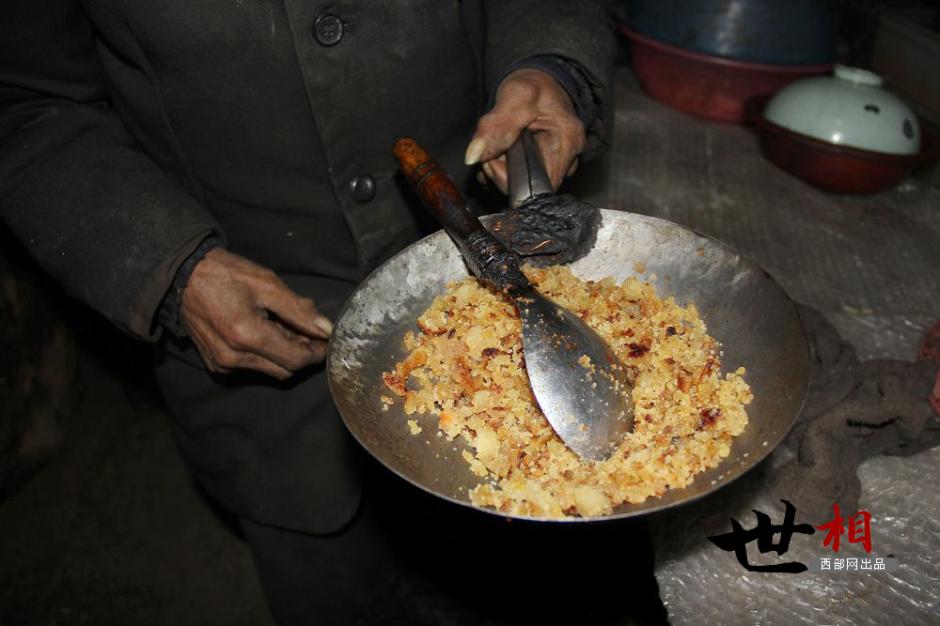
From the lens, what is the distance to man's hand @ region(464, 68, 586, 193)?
1289 mm

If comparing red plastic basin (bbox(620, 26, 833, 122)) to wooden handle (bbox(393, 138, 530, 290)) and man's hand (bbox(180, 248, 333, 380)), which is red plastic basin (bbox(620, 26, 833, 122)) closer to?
wooden handle (bbox(393, 138, 530, 290))

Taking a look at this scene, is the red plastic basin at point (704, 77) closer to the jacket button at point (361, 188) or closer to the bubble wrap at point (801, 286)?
the bubble wrap at point (801, 286)

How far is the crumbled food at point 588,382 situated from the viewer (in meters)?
0.96

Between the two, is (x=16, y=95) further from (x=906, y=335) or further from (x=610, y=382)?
(x=906, y=335)

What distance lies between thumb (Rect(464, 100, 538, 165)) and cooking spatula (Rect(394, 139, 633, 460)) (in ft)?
0.50

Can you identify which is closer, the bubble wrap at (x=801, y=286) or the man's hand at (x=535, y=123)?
the bubble wrap at (x=801, y=286)

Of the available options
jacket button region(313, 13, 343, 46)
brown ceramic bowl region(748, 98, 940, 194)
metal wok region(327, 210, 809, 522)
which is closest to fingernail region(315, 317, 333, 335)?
metal wok region(327, 210, 809, 522)

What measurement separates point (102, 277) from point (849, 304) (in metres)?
1.79

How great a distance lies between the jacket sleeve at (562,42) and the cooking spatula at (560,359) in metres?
0.50

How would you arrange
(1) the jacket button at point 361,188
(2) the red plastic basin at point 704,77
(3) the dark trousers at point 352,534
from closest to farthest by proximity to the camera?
(1) the jacket button at point 361,188 < (3) the dark trousers at point 352,534 < (2) the red plastic basin at point 704,77

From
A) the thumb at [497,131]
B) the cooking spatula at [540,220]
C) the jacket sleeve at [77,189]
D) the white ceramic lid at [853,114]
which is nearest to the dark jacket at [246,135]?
the jacket sleeve at [77,189]

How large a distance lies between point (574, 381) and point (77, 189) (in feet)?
3.28

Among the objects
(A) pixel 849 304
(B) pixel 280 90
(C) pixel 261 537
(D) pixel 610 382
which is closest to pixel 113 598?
(C) pixel 261 537

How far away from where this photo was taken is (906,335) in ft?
→ 5.50
